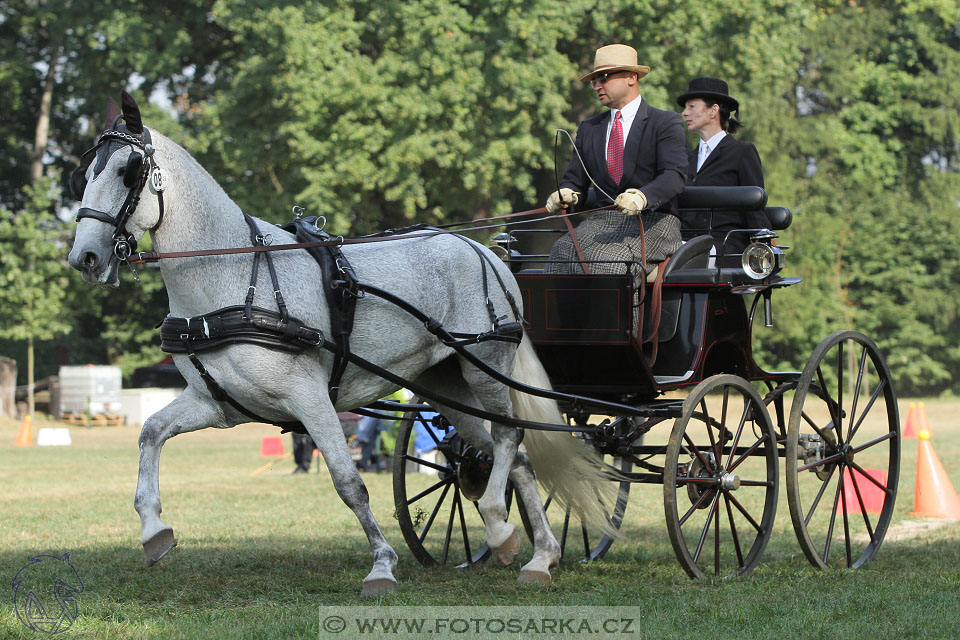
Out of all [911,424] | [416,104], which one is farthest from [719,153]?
[416,104]

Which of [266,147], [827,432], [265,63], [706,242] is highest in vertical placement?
[265,63]

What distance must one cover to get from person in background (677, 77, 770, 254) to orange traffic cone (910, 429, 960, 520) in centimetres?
322

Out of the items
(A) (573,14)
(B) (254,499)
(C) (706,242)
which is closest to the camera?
(C) (706,242)

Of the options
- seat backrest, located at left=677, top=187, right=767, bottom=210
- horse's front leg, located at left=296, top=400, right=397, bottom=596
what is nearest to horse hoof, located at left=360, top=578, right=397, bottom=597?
horse's front leg, located at left=296, top=400, right=397, bottom=596

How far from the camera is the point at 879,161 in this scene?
38.6 meters

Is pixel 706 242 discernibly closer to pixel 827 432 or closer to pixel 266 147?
pixel 827 432

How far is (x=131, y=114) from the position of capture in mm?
5270

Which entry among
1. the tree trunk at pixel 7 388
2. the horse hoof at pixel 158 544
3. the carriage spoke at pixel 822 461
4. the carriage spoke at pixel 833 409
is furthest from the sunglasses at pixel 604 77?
the tree trunk at pixel 7 388

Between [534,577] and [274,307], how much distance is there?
2002 mm

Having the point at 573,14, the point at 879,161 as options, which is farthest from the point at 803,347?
the point at 573,14

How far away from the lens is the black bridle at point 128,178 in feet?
17.2

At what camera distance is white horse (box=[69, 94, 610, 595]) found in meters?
5.32

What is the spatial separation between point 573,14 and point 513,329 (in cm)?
1763
